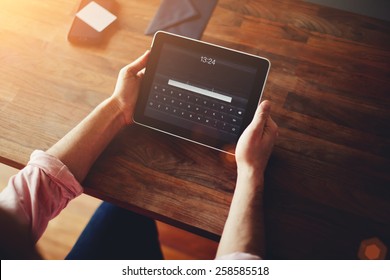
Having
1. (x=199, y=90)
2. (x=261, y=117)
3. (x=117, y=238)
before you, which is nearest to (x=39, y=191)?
(x=117, y=238)

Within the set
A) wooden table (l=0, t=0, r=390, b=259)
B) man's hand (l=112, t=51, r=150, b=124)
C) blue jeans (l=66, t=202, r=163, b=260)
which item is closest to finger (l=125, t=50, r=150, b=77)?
man's hand (l=112, t=51, r=150, b=124)

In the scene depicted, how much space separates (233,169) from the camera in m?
1.09

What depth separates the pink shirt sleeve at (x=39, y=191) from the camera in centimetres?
94

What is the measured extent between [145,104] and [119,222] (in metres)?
0.45

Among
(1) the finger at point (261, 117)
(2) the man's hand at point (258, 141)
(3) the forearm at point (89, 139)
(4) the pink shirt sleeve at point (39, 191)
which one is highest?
(1) the finger at point (261, 117)

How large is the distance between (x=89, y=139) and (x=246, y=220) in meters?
0.50

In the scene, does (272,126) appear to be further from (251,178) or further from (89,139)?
(89,139)

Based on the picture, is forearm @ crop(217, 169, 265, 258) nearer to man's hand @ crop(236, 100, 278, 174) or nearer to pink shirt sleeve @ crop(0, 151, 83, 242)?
man's hand @ crop(236, 100, 278, 174)

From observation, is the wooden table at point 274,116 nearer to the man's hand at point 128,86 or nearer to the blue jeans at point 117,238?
the man's hand at point 128,86

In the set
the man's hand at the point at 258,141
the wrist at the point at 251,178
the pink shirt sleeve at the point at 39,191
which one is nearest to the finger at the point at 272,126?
the man's hand at the point at 258,141

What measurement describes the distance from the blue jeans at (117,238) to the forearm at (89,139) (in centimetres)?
29

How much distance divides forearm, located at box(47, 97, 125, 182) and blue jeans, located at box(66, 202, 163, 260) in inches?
11.5
